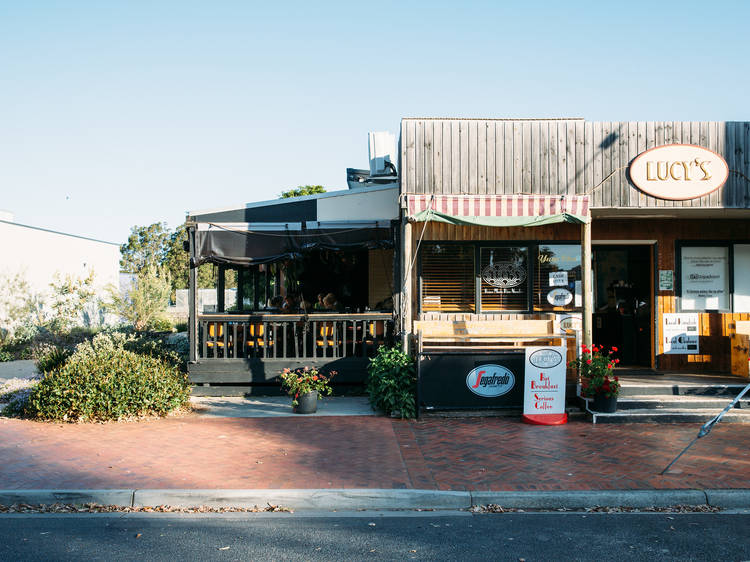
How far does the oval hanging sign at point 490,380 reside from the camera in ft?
30.8

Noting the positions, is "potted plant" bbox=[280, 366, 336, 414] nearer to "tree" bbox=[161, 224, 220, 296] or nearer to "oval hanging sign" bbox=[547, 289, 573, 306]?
"oval hanging sign" bbox=[547, 289, 573, 306]

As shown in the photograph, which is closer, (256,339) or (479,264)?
(479,264)

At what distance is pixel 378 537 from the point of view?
511 centimetres

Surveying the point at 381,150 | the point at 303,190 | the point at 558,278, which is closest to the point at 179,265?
the point at 303,190

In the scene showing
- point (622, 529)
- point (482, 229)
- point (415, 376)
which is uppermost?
point (482, 229)

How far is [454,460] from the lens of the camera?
7125mm

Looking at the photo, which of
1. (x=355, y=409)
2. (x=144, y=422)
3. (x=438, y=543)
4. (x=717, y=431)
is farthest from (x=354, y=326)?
(x=438, y=543)

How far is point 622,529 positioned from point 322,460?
320 cm

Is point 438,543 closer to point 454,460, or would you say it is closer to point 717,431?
point 454,460

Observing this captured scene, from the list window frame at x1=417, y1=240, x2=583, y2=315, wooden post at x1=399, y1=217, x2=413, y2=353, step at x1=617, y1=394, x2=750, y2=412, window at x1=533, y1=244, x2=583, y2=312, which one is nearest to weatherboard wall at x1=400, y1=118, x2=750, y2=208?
wooden post at x1=399, y1=217, x2=413, y2=353

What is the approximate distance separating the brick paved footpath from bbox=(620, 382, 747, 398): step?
0.79 meters

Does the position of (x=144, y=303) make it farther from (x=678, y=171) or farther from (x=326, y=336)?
(x=678, y=171)

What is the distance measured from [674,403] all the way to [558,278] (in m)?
2.83

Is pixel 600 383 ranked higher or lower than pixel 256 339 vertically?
lower
